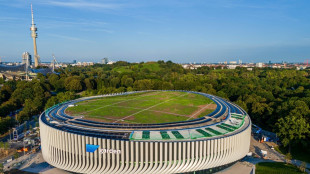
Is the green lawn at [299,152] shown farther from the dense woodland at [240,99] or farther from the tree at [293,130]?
the tree at [293,130]

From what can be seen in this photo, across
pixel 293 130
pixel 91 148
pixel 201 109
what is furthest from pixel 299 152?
pixel 91 148

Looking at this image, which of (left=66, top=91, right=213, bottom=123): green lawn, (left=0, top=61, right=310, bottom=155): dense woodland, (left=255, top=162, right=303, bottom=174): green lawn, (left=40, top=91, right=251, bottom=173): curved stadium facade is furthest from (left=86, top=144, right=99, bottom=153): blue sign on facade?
(left=0, top=61, right=310, bottom=155): dense woodland

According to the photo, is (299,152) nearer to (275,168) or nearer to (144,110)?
(275,168)

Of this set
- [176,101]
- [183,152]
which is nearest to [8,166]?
[183,152]

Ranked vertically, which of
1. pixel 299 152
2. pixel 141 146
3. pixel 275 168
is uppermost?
pixel 141 146

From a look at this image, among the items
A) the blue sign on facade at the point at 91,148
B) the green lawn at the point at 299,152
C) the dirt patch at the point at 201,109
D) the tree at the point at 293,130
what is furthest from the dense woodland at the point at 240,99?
the blue sign on facade at the point at 91,148

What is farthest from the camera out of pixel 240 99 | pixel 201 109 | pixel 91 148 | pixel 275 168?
pixel 240 99
